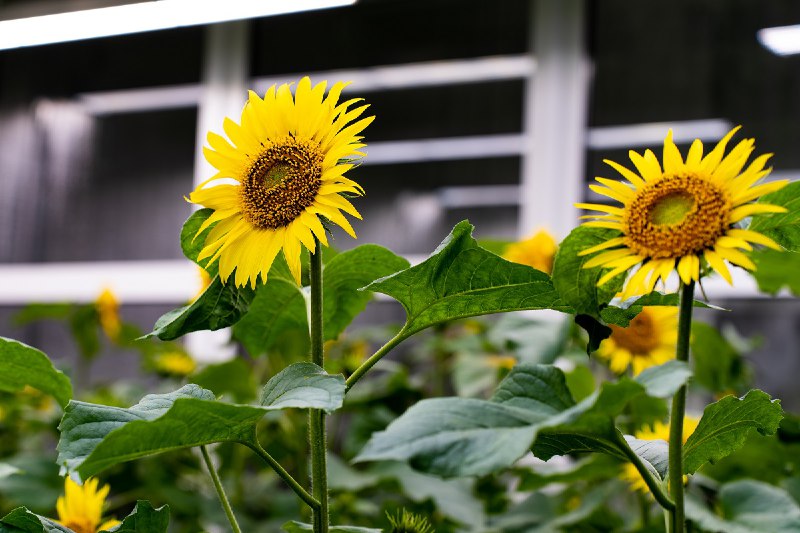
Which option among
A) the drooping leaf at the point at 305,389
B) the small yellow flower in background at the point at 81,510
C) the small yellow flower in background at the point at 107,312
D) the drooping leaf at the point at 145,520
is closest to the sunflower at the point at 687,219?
the drooping leaf at the point at 305,389

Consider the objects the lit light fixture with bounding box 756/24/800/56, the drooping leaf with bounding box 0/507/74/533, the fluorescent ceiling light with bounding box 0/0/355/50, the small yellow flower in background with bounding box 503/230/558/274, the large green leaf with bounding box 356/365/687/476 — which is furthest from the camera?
the fluorescent ceiling light with bounding box 0/0/355/50

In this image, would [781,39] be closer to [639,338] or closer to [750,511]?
[639,338]

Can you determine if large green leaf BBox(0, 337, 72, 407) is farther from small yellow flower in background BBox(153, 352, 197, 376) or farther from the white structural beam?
the white structural beam

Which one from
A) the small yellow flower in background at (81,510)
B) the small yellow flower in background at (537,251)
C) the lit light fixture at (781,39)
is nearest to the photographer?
the small yellow flower in background at (81,510)

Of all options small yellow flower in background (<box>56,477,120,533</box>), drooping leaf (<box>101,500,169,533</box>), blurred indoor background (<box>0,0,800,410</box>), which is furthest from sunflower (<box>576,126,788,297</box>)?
blurred indoor background (<box>0,0,800,410</box>)

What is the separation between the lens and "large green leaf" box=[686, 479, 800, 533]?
0.56 meters

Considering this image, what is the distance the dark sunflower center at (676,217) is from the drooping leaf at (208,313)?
183mm

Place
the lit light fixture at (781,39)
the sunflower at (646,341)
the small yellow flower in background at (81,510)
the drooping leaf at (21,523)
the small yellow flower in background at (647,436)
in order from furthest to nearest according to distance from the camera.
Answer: the lit light fixture at (781,39) < the sunflower at (646,341) < the small yellow flower in background at (647,436) < the small yellow flower in background at (81,510) < the drooping leaf at (21,523)

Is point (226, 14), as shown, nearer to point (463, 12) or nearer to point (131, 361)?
point (463, 12)

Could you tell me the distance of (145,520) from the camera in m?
0.40

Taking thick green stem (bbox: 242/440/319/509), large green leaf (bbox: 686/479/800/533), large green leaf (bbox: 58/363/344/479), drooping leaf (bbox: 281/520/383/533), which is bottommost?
large green leaf (bbox: 686/479/800/533)

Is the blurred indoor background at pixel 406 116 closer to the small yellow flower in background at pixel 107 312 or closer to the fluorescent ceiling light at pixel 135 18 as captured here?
the fluorescent ceiling light at pixel 135 18

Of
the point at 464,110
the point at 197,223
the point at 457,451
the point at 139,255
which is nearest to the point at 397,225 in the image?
the point at 464,110

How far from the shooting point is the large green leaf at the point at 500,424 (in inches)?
10.9
